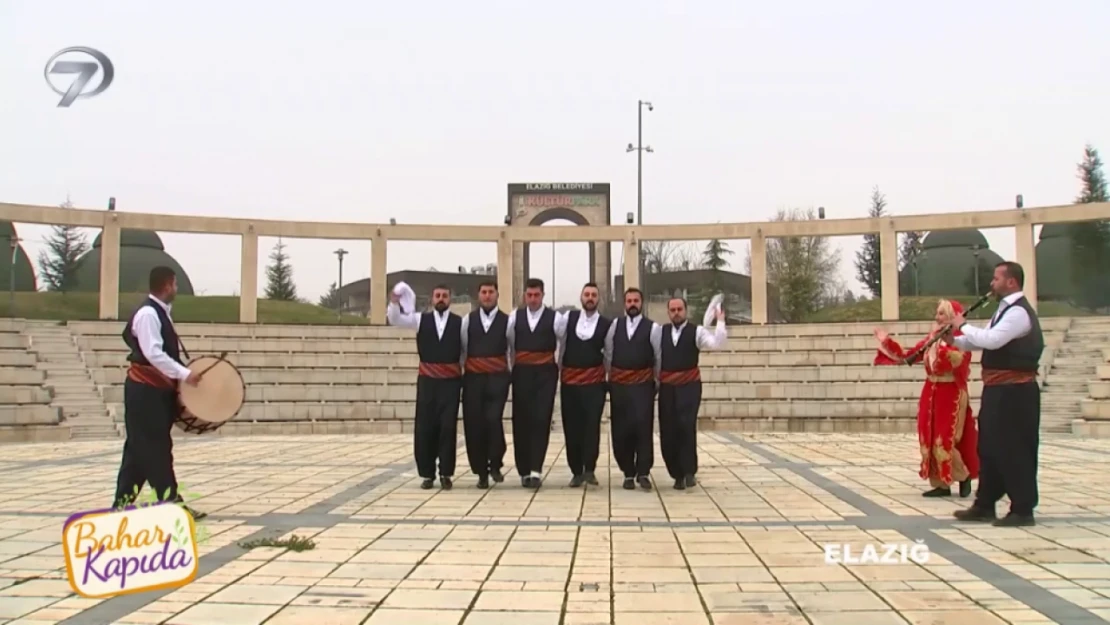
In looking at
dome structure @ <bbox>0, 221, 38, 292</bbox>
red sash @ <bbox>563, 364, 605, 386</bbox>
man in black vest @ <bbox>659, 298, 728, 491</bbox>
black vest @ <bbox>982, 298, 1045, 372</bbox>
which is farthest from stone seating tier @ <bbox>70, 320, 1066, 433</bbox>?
black vest @ <bbox>982, 298, 1045, 372</bbox>

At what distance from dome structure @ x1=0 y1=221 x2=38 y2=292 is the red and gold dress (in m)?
24.1

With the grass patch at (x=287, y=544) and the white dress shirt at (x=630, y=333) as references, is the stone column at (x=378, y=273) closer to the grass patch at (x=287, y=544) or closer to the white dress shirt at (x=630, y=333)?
the white dress shirt at (x=630, y=333)

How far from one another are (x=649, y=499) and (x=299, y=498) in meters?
2.79

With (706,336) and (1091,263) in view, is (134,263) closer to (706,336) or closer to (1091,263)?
(706,336)

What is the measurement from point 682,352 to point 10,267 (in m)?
24.0

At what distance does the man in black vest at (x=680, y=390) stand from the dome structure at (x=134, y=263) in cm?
2547

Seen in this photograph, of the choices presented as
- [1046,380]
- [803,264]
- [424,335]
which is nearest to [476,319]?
[424,335]

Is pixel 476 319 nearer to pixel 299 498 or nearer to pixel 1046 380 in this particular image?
pixel 299 498

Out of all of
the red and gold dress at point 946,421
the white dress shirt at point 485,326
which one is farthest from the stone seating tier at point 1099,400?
the white dress shirt at point 485,326

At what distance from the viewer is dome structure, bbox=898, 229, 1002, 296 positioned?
3053 cm

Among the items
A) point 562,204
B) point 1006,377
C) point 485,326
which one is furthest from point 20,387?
point 562,204

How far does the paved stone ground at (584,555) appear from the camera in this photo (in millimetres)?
3348

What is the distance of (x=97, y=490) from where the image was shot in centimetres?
686

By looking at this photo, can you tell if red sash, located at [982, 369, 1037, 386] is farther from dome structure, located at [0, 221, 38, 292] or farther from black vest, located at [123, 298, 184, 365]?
dome structure, located at [0, 221, 38, 292]
